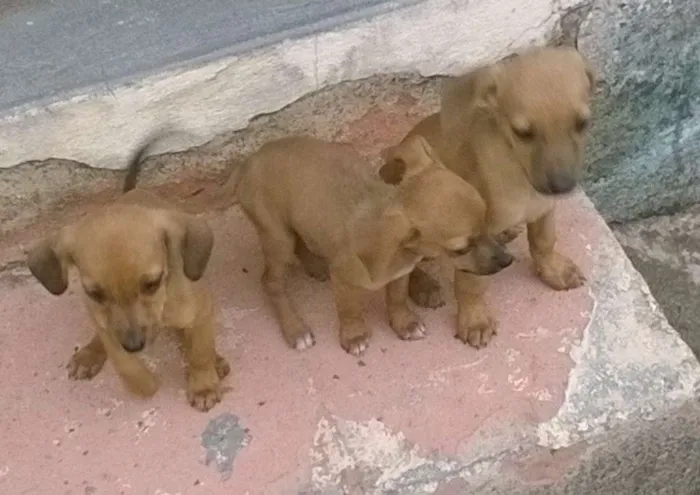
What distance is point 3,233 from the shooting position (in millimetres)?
3240

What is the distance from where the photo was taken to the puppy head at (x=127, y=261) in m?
2.49

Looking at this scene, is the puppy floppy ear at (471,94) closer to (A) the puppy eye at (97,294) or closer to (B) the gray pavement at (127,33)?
(B) the gray pavement at (127,33)

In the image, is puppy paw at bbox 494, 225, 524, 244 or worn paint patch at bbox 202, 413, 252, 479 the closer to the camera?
worn paint patch at bbox 202, 413, 252, 479

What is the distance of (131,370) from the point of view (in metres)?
2.85

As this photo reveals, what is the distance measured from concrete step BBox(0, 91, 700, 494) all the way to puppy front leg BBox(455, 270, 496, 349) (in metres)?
0.04

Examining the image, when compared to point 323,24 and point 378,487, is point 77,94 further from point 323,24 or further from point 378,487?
point 378,487

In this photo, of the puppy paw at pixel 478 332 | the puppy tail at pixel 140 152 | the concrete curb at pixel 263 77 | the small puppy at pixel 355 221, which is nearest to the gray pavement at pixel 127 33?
the concrete curb at pixel 263 77

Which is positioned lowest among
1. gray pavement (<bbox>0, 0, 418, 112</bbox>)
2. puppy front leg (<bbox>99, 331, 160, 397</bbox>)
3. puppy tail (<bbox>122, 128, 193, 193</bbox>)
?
puppy front leg (<bbox>99, 331, 160, 397</bbox>)

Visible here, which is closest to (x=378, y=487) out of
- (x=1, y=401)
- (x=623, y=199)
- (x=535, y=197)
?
(x=535, y=197)

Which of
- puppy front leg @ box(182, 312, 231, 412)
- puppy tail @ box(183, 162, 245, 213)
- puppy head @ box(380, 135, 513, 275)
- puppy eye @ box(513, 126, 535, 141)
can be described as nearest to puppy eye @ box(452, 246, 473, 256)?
puppy head @ box(380, 135, 513, 275)

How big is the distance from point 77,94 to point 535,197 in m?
1.25

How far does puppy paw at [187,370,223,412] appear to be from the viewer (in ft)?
9.52

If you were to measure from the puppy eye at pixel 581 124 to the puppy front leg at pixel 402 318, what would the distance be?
640 millimetres

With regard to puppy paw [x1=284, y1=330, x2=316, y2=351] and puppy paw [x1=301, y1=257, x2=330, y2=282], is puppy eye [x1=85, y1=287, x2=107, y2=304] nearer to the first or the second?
puppy paw [x1=284, y1=330, x2=316, y2=351]
